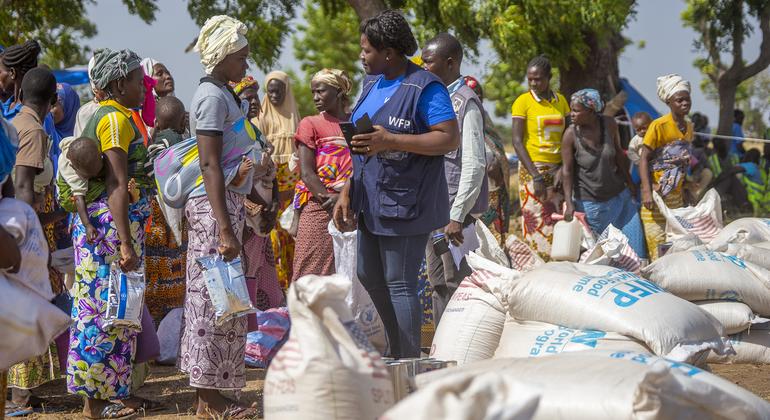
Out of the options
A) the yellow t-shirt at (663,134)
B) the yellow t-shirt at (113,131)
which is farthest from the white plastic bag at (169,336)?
the yellow t-shirt at (663,134)

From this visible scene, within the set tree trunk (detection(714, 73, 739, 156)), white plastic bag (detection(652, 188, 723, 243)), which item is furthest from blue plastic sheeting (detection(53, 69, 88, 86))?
tree trunk (detection(714, 73, 739, 156))

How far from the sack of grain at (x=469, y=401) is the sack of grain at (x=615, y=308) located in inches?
73.2

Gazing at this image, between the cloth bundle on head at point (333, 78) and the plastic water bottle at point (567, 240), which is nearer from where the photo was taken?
the cloth bundle on head at point (333, 78)

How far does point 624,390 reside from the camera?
2.79m

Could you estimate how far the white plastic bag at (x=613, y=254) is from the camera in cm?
498

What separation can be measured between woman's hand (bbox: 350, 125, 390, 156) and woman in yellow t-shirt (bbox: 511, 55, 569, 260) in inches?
155

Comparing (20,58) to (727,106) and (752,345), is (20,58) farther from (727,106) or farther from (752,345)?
(727,106)

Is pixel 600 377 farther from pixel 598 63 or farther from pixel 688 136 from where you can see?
pixel 598 63

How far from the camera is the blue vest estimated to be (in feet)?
13.8

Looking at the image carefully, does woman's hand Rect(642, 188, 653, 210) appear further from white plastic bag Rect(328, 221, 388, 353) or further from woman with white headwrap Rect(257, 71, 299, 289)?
white plastic bag Rect(328, 221, 388, 353)

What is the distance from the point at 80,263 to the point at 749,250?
3.79 m

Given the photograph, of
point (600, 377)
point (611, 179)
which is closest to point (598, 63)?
point (611, 179)

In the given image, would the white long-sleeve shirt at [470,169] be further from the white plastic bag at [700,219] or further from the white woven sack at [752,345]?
the white plastic bag at [700,219]

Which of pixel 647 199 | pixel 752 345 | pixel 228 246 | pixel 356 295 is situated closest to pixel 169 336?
pixel 356 295
